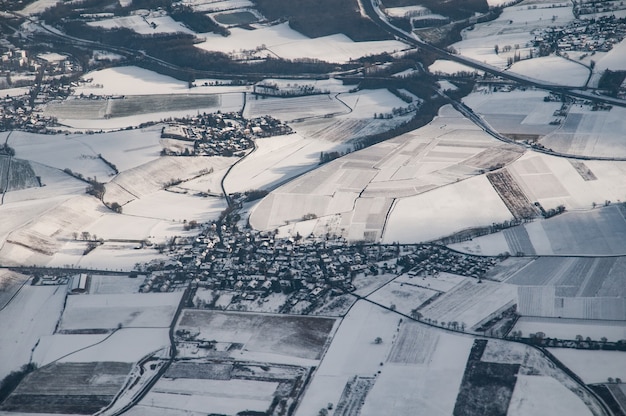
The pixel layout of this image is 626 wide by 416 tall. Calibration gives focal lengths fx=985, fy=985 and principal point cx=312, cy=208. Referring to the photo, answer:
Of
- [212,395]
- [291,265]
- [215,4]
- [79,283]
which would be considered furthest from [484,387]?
[215,4]

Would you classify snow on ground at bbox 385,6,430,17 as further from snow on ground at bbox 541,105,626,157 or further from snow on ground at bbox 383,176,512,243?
snow on ground at bbox 383,176,512,243

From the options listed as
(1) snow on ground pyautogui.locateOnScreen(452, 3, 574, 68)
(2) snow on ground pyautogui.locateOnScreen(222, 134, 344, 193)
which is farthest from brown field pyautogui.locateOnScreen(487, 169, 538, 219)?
(1) snow on ground pyautogui.locateOnScreen(452, 3, 574, 68)

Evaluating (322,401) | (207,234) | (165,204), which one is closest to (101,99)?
(165,204)

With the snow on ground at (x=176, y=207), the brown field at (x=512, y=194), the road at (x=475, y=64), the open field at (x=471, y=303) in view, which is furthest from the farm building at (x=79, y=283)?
the road at (x=475, y=64)

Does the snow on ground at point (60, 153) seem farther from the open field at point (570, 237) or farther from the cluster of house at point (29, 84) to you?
the open field at point (570, 237)

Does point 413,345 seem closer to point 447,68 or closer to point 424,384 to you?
point 424,384

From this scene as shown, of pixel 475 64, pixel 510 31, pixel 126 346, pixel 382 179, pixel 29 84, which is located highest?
pixel 510 31

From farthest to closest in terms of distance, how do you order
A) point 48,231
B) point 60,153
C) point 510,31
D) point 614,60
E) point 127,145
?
point 510,31
point 614,60
point 127,145
point 60,153
point 48,231
